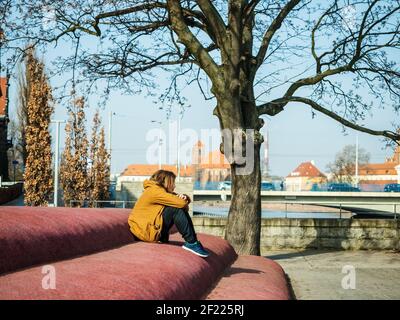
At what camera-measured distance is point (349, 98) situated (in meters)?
18.0

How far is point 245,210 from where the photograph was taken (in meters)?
14.1

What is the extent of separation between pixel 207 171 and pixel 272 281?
107m

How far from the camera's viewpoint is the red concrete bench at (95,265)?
14.4ft

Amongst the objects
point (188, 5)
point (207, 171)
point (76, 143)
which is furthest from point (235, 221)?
point (207, 171)

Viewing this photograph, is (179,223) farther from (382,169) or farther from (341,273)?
(382,169)

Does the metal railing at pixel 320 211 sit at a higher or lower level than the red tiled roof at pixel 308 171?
lower

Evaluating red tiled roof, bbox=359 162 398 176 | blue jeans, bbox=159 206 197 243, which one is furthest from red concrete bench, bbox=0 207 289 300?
red tiled roof, bbox=359 162 398 176

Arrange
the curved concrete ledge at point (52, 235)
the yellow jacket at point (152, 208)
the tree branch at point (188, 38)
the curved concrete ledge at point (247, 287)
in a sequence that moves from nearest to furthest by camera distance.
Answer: the curved concrete ledge at point (52, 235) → the curved concrete ledge at point (247, 287) → the yellow jacket at point (152, 208) → the tree branch at point (188, 38)

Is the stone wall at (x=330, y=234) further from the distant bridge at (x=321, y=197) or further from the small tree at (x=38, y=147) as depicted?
the distant bridge at (x=321, y=197)

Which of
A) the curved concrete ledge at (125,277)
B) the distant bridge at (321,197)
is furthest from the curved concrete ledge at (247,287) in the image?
the distant bridge at (321,197)

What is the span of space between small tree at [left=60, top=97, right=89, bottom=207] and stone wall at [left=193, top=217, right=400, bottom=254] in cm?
2234

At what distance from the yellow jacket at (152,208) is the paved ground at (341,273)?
275cm
